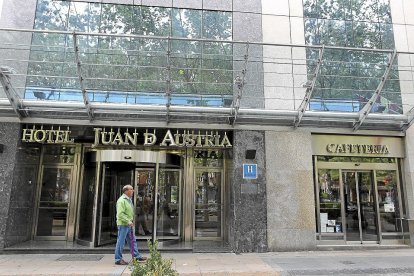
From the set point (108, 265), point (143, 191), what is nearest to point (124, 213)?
point (108, 265)

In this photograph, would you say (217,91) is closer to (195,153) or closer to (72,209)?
(195,153)

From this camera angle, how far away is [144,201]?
437 inches

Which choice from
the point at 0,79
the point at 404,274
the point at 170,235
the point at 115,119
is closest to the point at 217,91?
the point at 115,119

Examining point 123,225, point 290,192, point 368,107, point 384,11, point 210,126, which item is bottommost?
point 123,225

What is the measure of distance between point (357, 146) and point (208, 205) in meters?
5.21

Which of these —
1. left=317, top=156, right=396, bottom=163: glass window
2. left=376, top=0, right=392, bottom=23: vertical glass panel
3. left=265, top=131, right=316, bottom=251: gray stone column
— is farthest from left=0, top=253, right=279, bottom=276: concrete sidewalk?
left=376, top=0, right=392, bottom=23: vertical glass panel

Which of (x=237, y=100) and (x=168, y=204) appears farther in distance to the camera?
(x=168, y=204)

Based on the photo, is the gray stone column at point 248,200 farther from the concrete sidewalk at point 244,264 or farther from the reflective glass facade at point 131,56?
the reflective glass facade at point 131,56

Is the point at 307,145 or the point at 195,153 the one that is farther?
the point at 195,153

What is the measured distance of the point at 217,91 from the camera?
35.1ft

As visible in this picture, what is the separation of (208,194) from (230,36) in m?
5.27

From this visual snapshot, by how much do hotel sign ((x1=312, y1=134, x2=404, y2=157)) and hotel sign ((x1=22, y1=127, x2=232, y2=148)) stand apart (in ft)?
9.86

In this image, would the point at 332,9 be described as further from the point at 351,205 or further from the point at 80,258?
the point at 80,258

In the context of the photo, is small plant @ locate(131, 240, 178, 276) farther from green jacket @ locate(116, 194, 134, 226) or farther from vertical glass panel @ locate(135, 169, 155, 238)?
vertical glass panel @ locate(135, 169, 155, 238)
